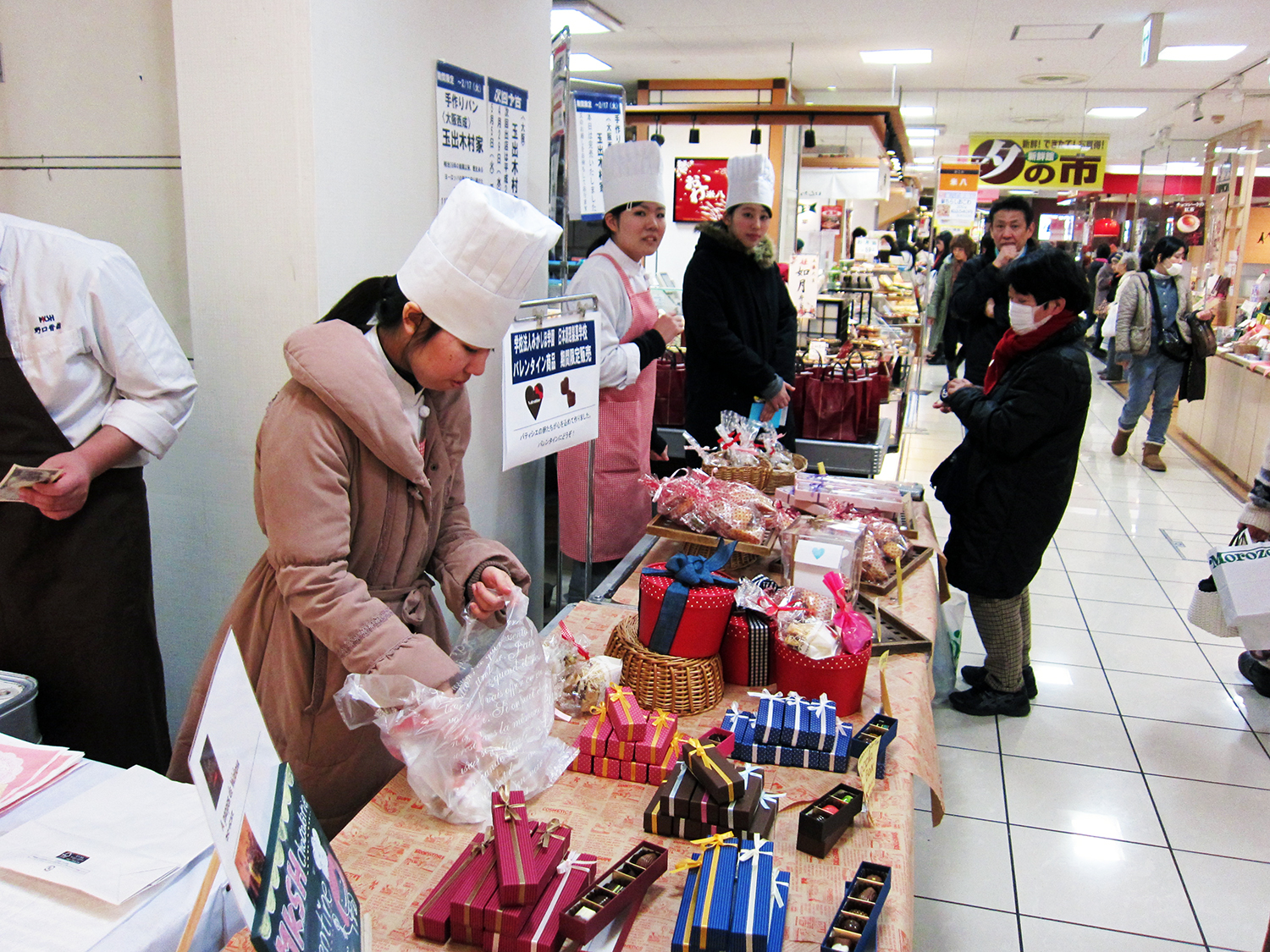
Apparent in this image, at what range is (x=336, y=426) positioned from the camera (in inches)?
61.4

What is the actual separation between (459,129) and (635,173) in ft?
2.82

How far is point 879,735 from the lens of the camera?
5.59ft

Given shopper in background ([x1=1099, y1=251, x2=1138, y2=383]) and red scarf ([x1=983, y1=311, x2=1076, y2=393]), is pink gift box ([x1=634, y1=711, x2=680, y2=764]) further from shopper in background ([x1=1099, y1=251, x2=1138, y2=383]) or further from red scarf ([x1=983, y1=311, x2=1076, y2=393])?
shopper in background ([x1=1099, y1=251, x2=1138, y2=383])

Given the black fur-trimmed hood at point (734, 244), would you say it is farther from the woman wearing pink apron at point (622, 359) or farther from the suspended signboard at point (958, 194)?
the suspended signboard at point (958, 194)

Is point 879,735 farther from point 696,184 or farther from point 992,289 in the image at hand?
point 696,184

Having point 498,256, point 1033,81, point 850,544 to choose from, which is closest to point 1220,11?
point 1033,81

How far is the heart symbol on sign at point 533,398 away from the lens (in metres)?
2.33

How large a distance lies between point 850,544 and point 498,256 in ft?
3.58

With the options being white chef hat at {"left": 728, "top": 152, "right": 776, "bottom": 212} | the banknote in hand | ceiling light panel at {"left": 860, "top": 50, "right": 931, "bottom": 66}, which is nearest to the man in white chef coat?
the banknote in hand

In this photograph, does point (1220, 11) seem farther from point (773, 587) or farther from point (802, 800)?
point (802, 800)

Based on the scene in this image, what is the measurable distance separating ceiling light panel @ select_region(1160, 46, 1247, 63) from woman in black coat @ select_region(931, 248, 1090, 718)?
7939 mm

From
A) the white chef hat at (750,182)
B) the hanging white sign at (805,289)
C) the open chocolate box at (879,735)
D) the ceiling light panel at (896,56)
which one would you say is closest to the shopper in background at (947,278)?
the ceiling light panel at (896,56)

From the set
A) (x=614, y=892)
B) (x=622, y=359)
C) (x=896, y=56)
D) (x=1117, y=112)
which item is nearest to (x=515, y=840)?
(x=614, y=892)

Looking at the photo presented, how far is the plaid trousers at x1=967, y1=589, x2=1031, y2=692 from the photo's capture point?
11.8 ft
